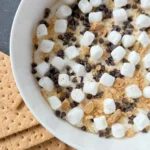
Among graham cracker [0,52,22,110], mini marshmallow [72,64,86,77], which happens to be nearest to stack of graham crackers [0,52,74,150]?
graham cracker [0,52,22,110]

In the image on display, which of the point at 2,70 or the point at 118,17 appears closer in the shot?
the point at 118,17

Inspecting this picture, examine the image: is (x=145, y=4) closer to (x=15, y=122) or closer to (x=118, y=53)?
(x=118, y=53)

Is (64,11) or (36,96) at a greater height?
(64,11)

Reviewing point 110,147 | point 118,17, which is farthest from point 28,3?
point 110,147

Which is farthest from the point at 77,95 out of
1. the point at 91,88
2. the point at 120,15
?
the point at 120,15

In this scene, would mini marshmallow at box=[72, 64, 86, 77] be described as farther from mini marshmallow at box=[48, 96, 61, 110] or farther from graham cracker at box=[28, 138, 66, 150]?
graham cracker at box=[28, 138, 66, 150]

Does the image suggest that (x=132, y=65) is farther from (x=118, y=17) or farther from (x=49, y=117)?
(x=49, y=117)

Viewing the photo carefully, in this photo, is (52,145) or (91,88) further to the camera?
(52,145)

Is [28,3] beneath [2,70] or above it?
above
